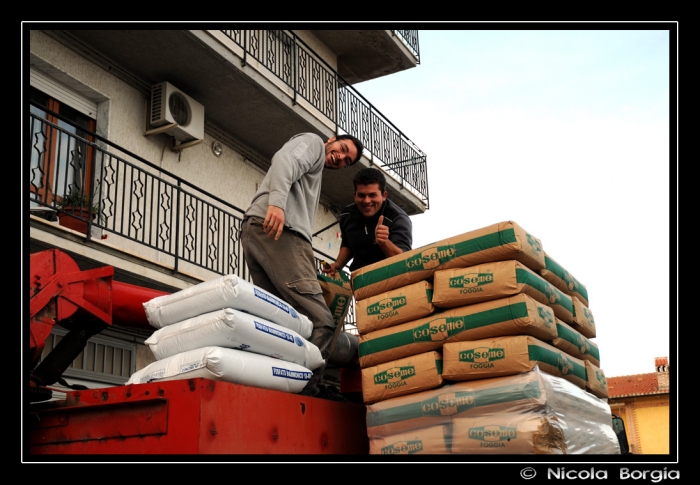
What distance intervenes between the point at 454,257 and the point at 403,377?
731mm

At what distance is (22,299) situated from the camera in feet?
10.3

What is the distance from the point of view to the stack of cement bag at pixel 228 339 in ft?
11.9

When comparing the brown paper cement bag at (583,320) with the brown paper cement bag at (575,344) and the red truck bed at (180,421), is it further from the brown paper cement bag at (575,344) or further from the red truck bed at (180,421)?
the red truck bed at (180,421)

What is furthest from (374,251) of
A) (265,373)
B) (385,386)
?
(265,373)

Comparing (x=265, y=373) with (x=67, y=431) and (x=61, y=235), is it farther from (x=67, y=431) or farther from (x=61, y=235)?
(x=61, y=235)

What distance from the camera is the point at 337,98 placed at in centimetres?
1365

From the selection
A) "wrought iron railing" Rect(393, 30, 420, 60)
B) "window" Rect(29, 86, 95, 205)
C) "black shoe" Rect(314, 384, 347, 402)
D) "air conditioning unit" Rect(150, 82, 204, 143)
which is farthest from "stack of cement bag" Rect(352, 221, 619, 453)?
"wrought iron railing" Rect(393, 30, 420, 60)

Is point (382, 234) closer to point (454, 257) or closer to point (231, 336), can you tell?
point (454, 257)

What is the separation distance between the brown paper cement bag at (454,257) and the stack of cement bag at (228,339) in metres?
0.56

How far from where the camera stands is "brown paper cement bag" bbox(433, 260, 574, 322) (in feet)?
12.8

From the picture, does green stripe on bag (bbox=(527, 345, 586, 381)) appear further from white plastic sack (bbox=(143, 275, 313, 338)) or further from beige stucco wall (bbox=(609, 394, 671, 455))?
beige stucco wall (bbox=(609, 394, 671, 455))
